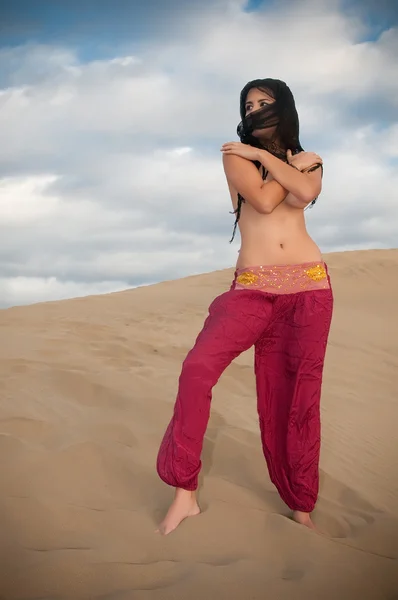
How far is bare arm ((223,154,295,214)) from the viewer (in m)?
3.14

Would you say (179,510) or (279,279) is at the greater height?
(279,279)

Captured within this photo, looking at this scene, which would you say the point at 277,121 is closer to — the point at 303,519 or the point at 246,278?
the point at 246,278

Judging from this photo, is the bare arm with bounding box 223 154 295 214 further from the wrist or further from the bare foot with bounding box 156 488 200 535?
the bare foot with bounding box 156 488 200 535

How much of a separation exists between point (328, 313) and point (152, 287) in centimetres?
1032

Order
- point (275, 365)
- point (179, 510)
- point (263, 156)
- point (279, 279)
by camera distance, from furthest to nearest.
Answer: point (275, 365) → point (279, 279) → point (263, 156) → point (179, 510)

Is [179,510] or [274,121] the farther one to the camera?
[274,121]

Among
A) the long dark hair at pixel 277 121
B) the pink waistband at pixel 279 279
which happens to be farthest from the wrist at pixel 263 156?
the pink waistband at pixel 279 279

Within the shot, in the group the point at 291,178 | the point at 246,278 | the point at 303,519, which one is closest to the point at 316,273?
the point at 246,278

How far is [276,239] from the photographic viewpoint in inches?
129

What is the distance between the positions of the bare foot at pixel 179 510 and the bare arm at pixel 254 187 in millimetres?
1393

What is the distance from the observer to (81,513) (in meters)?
3.10

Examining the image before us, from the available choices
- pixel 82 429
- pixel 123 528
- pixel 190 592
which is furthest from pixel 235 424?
pixel 190 592

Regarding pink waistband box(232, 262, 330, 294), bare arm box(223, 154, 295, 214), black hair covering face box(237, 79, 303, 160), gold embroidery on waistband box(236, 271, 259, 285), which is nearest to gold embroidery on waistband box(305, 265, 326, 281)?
pink waistband box(232, 262, 330, 294)

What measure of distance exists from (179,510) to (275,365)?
2.85 feet
